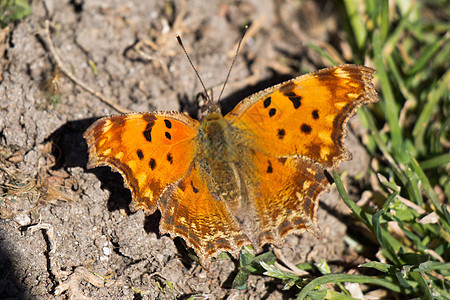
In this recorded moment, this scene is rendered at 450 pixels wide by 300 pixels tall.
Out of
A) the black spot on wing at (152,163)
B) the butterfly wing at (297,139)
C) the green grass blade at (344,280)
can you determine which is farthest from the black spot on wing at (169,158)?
the green grass blade at (344,280)

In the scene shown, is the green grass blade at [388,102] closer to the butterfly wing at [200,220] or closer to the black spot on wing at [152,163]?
the butterfly wing at [200,220]

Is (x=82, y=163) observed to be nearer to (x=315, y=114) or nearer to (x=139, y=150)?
(x=139, y=150)

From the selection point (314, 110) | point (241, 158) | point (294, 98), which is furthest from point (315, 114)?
point (241, 158)

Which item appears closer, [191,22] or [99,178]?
[99,178]

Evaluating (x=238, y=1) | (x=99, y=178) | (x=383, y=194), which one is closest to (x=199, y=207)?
(x=99, y=178)

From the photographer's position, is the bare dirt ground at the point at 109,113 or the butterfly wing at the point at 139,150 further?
the bare dirt ground at the point at 109,113

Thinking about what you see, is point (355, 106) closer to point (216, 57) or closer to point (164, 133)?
point (164, 133)
